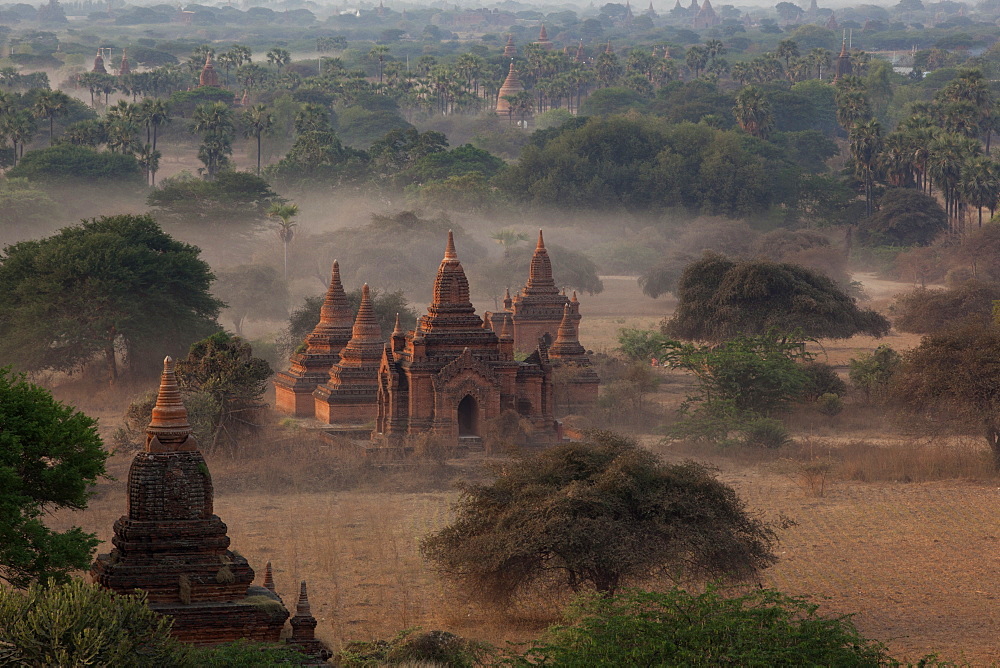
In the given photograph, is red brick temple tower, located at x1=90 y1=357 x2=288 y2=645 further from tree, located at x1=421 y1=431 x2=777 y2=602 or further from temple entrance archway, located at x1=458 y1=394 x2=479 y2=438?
temple entrance archway, located at x1=458 y1=394 x2=479 y2=438

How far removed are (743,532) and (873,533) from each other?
7225mm

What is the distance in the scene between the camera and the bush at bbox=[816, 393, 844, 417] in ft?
154

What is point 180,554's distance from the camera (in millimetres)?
20891

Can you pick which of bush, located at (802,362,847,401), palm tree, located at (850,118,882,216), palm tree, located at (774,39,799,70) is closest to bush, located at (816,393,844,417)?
bush, located at (802,362,847,401)

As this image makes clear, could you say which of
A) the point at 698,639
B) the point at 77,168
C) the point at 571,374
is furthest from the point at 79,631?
the point at 77,168

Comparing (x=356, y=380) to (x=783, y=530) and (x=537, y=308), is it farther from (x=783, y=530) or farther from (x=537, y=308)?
(x=783, y=530)

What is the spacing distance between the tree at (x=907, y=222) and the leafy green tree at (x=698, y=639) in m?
75.3

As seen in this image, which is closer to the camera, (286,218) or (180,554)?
(180,554)

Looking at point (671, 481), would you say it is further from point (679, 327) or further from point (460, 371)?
point (679, 327)

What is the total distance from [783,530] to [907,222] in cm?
6277

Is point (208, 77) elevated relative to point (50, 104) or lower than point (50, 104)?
lower

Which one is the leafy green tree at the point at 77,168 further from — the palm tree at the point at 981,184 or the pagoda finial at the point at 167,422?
the pagoda finial at the point at 167,422

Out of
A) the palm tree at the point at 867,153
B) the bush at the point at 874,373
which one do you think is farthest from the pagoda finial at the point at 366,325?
the palm tree at the point at 867,153

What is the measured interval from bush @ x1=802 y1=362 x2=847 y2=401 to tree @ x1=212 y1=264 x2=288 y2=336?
2916cm
